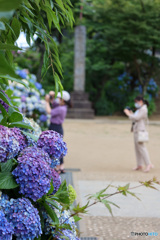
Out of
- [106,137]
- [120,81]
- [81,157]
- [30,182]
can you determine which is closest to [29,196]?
[30,182]

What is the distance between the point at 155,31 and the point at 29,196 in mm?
21238

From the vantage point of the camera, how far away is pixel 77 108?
22.7m

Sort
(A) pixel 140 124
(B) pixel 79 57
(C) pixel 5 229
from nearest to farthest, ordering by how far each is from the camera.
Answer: (C) pixel 5 229 < (A) pixel 140 124 < (B) pixel 79 57

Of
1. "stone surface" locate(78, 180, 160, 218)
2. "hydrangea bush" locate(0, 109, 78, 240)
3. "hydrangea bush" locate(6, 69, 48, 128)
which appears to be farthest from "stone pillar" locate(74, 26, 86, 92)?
"hydrangea bush" locate(0, 109, 78, 240)

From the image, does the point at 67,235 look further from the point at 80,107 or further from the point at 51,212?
the point at 80,107

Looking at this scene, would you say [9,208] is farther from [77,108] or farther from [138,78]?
[138,78]

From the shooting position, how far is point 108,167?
28.2 ft

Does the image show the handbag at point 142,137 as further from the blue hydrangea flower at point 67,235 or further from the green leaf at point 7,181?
the green leaf at point 7,181

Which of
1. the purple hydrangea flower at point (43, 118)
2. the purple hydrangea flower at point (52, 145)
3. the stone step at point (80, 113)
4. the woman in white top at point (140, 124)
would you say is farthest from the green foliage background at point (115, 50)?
the purple hydrangea flower at point (52, 145)

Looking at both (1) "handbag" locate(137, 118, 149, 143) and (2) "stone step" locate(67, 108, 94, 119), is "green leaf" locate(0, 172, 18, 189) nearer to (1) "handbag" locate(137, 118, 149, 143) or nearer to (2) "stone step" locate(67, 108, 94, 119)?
(1) "handbag" locate(137, 118, 149, 143)

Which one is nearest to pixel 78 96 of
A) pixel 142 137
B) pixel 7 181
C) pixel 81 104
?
pixel 81 104

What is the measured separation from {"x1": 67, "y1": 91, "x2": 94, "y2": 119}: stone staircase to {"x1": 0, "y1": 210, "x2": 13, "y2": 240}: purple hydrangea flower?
2036cm

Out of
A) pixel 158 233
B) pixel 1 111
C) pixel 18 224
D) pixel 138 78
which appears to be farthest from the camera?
A: pixel 138 78

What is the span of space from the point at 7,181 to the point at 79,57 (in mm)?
21872
